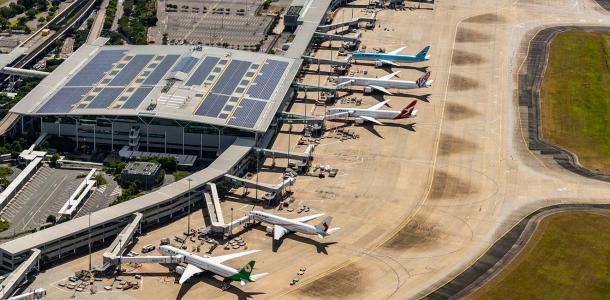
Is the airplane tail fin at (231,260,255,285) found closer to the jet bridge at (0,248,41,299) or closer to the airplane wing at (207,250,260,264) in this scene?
the airplane wing at (207,250,260,264)

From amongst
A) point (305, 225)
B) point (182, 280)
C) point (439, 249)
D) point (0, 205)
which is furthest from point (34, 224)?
point (439, 249)

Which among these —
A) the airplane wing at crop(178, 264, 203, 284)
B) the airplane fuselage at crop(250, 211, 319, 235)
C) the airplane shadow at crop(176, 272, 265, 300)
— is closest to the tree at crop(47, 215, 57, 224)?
the airplane wing at crop(178, 264, 203, 284)

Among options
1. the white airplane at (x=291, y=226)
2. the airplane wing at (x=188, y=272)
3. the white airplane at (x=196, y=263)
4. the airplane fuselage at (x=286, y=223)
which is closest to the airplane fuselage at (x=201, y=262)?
the white airplane at (x=196, y=263)

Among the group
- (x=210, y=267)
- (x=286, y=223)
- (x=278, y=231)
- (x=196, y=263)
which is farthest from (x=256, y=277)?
(x=286, y=223)

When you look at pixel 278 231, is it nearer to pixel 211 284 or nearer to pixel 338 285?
pixel 338 285

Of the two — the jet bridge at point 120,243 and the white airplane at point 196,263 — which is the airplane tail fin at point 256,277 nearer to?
the white airplane at point 196,263

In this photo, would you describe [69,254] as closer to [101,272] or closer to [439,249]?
[101,272]

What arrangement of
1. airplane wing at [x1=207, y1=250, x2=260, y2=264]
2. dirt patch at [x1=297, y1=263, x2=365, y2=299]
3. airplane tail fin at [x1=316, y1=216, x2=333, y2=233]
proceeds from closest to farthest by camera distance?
dirt patch at [x1=297, y1=263, x2=365, y2=299], airplane wing at [x1=207, y1=250, x2=260, y2=264], airplane tail fin at [x1=316, y1=216, x2=333, y2=233]
